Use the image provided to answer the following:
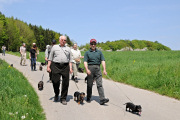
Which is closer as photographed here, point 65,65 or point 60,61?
point 60,61

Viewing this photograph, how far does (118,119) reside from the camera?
492cm

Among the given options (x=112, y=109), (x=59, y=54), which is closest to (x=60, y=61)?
(x=59, y=54)

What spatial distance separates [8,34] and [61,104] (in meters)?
73.7

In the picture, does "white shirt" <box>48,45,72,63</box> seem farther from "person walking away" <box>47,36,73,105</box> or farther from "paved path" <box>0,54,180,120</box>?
"paved path" <box>0,54,180,120</box>

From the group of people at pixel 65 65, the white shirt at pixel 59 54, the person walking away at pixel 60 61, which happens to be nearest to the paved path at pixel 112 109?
the group of people at pixel 65 65

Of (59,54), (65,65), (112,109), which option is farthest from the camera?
(65,65)

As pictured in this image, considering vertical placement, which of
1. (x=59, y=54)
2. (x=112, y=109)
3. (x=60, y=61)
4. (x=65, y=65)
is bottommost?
(x=112, y=109)

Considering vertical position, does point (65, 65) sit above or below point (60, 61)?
below

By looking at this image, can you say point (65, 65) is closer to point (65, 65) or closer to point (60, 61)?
point (65, 65)

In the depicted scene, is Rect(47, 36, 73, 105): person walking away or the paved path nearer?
the paved path

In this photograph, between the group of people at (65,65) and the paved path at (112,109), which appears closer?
the paved path at (112,109)

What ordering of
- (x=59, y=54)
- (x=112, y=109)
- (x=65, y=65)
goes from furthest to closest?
(x=65, y=65)
(x=59, y=54)
(x=112, y=109)

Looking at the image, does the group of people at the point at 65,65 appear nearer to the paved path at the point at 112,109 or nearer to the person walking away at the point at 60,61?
the person walking away at the point at 60,61

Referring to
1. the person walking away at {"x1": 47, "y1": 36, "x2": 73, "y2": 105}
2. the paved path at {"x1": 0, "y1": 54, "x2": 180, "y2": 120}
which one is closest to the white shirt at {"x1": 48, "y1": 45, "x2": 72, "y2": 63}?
the person walking away at {"x1": 47, "y1": 36, "x2": 73, "y2": 105}
